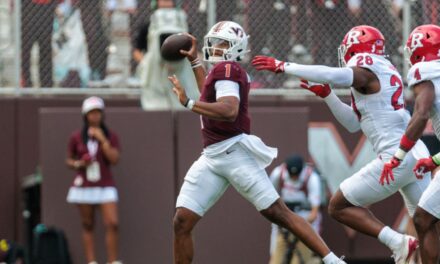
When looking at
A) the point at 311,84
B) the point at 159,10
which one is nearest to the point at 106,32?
the point at 159,10

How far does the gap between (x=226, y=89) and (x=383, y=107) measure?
4.51 feet

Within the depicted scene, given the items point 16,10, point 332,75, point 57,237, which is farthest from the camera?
point 16,10

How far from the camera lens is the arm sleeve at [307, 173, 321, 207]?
48.4ft

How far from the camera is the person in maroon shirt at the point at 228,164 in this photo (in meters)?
10.5

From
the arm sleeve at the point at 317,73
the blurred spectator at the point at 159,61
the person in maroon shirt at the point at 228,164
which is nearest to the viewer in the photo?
the arm sleeve at the point at 317,73

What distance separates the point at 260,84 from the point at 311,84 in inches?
194

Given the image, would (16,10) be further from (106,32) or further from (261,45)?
(261,45)

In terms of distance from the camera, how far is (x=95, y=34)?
15695mm

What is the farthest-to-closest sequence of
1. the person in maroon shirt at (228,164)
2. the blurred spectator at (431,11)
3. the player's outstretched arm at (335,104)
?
the blurred spectator at (431,11)
the player's outstretched arm at (335,104)
the person in maroon shirt at (228,164)

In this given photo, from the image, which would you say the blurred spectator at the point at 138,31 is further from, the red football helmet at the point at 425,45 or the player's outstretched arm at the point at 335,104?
the red football helmet at the point at 425,45

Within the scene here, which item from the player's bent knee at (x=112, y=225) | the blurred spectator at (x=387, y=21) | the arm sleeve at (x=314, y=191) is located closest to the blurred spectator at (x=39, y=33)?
the player's bent knee at (x=112, y=225)

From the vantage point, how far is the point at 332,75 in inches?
407

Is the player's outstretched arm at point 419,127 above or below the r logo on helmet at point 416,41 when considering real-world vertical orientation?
below

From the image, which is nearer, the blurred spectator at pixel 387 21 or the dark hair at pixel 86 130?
the dark hair at pixel 86 130
